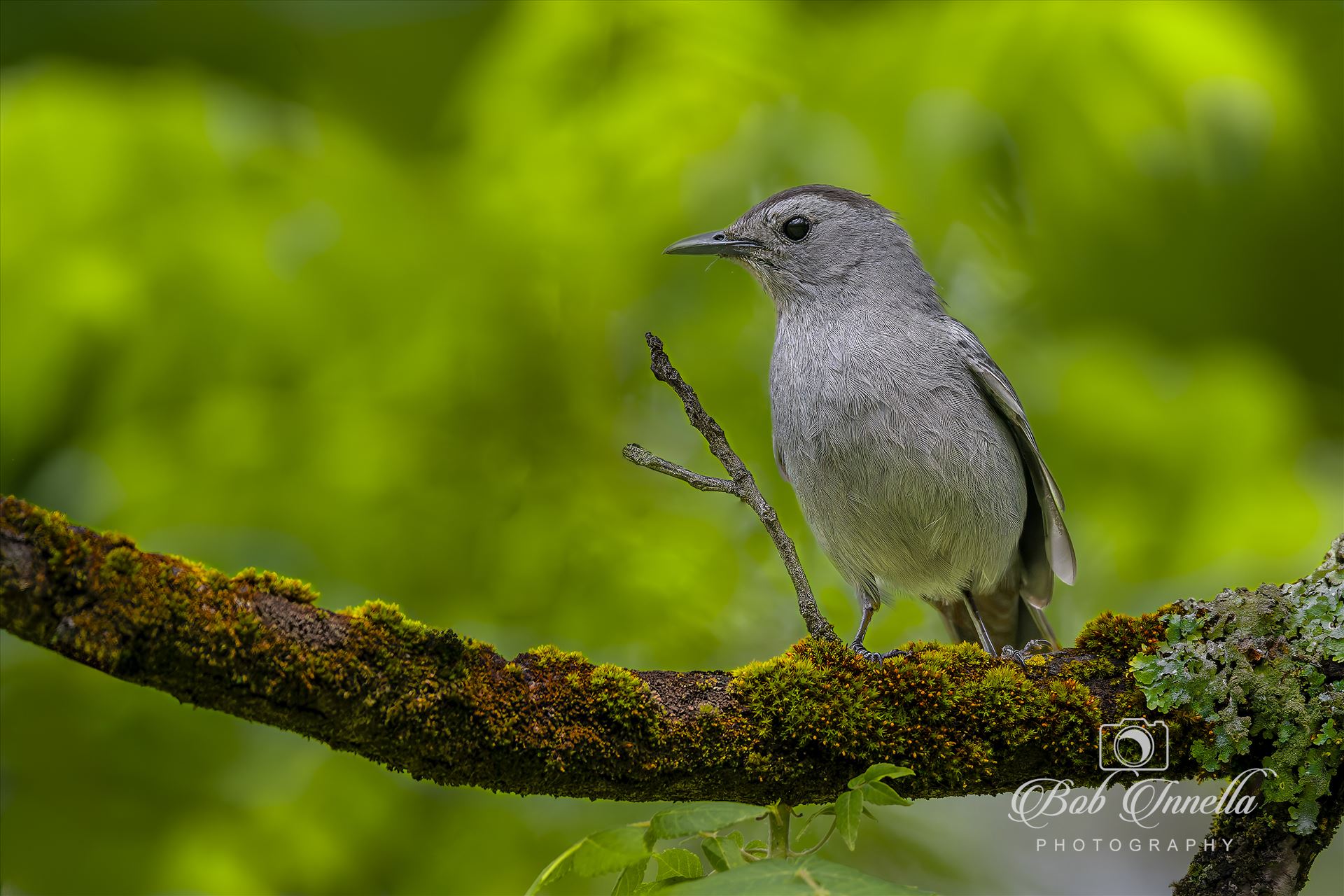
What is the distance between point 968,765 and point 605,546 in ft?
6.32

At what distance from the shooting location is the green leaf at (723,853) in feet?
7.52

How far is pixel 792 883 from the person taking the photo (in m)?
1.88

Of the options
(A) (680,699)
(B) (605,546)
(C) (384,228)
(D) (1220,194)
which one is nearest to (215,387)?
(C) (384,228)

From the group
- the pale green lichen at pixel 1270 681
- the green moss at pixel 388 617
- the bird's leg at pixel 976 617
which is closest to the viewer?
the green moss at pixel 388 617

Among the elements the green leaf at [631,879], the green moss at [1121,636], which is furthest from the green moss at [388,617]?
the green moss at [1121,636]

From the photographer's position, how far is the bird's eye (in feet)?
15.1

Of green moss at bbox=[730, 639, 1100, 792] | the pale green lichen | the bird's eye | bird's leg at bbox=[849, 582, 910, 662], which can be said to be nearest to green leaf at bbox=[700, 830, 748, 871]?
green moss at bbox=[730, 639, 1100, 792]

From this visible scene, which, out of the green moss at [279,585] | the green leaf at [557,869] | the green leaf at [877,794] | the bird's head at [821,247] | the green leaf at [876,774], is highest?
the bird's head at [821,247]

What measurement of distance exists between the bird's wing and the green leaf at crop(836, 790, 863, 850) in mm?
2244

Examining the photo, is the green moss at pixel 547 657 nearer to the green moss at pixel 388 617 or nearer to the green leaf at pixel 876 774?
the green moss at pixel 388 617

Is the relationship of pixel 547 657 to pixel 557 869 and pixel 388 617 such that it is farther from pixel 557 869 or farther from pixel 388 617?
pixel 557 869

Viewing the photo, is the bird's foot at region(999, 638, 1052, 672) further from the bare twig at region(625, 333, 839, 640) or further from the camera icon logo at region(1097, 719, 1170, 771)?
the bare twig at region(625, 333, 839, 640)

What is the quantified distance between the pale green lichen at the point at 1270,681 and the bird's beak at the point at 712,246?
2212 mm

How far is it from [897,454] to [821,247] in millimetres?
1110
